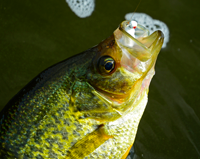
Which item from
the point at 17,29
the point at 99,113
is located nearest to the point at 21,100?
the point at 99,113

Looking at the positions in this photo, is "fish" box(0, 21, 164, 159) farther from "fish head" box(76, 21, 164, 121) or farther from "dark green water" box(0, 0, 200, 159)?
"dark green water" box(0, 0, 200, 159)

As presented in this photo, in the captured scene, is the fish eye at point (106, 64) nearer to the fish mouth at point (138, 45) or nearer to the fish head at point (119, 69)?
the fish head at point (119, 69)

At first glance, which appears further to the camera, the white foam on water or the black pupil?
the white foam on water

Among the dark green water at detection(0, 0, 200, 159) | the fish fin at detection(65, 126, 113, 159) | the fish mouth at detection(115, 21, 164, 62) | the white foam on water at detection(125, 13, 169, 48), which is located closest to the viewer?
the fish mouth at detection(115, 21, 164, 62)

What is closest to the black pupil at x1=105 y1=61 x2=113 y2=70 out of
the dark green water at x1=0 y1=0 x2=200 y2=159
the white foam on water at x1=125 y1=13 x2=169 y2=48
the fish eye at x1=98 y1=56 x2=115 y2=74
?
the fish eye at x1=98 y1=56 x2=115 y2=74

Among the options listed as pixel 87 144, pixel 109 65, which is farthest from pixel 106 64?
pixel 87 144

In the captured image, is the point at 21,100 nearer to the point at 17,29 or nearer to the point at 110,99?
the point at 110,99
